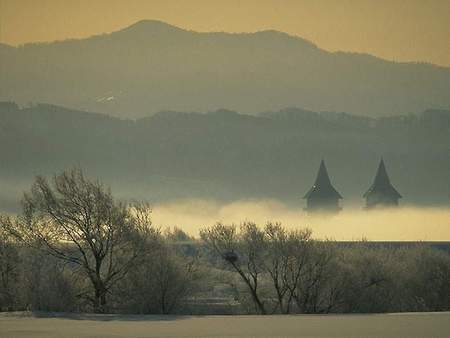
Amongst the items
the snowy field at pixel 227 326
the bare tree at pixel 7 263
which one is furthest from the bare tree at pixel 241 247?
the snowy field at pixel 227 326

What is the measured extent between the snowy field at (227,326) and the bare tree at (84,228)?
7.76 meters

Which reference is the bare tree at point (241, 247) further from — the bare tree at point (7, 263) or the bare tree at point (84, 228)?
the bare tree at point (7, 263)

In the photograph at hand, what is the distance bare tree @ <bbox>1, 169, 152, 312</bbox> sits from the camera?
150 ft

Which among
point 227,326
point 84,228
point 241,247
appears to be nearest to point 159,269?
point 84,228

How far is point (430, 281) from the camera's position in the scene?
5522cm

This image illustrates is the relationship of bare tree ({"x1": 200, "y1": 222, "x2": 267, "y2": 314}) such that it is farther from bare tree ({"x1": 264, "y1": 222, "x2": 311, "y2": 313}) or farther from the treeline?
bare tree ({"x1": 264, "y1": 222, "x2": 311, "y2": 313})

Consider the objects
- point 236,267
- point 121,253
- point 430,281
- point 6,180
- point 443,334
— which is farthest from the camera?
point 6,180

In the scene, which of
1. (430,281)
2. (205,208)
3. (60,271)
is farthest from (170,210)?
(60,271)

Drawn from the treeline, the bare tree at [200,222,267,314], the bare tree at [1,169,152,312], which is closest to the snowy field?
the treeline

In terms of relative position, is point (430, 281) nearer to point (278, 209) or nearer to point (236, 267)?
point (236, 267)

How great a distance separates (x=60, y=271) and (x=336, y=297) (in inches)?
465

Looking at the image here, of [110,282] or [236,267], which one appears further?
[236,267]

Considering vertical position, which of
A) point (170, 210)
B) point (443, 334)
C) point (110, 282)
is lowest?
point (443, 334)

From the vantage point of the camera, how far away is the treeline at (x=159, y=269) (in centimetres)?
4444
